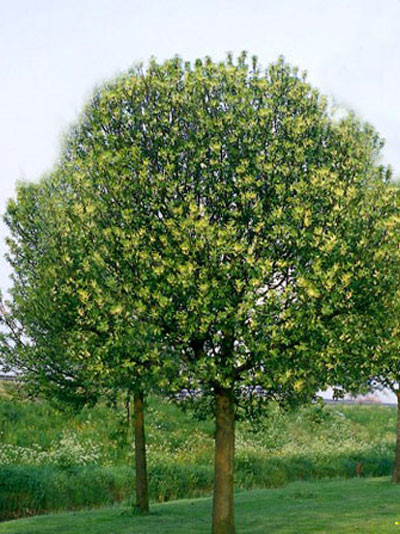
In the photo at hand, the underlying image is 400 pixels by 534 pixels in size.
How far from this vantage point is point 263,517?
28.3m

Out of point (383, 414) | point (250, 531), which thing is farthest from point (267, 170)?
point (383, 414)

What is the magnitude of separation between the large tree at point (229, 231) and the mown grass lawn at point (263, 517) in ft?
13.4

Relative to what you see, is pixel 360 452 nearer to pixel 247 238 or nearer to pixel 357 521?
pixel 357 521

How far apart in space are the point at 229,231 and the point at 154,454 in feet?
102

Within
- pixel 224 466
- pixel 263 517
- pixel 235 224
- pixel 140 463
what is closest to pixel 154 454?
pixel 140 463

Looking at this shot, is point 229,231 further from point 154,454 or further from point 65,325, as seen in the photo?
point 154,454

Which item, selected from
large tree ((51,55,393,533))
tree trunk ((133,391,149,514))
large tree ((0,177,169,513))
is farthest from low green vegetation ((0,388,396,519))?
large tree ((51,55,393,533))

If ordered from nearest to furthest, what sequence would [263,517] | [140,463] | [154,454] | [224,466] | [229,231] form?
[229,231] → [224,466] → [263,517] → [140,463] → [154,454]

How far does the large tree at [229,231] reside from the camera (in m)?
20.2

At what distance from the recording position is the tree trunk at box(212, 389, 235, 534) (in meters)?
22.5

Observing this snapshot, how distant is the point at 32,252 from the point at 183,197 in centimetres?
1007

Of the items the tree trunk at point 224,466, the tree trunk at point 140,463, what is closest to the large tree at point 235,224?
the tree trunk at point 224,466

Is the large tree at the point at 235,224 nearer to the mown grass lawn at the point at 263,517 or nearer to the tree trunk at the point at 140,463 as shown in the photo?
the mown grass lawn at the point at 263,517

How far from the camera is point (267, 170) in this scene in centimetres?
2158
